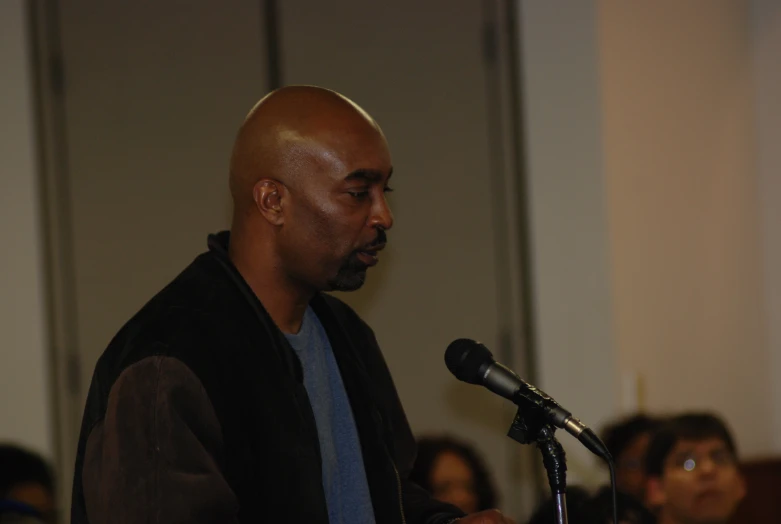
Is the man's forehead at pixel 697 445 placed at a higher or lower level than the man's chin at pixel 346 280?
lower

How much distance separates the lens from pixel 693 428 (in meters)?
3.32

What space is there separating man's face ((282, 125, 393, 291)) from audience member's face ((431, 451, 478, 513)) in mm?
1627

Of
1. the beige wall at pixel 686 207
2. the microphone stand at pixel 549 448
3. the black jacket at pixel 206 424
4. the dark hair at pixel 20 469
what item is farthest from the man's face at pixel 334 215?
the beige wall at pixel 686 207

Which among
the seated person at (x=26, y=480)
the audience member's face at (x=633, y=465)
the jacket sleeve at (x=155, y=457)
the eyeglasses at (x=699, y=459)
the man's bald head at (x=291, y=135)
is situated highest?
the man's bald head at (x=291, y=135)

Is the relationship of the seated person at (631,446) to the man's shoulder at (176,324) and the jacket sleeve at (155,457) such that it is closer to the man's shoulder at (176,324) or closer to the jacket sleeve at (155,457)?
the man's shoulder at (176,324)

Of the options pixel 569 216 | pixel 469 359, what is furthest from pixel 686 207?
pixel 469 359

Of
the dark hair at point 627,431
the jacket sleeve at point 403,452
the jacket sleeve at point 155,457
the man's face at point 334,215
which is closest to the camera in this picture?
the jacket sleeve at point 155,457

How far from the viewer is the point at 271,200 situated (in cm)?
184

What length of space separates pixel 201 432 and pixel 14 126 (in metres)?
2.41

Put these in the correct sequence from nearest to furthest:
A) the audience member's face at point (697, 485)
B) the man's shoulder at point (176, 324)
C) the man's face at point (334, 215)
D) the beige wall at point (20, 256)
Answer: the man's shoulder at point (176, 324), the man's face at point (334, 215), the audience member's face at point (697, 485), the beige wall at point (20, 256)

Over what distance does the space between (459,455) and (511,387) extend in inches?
71.9

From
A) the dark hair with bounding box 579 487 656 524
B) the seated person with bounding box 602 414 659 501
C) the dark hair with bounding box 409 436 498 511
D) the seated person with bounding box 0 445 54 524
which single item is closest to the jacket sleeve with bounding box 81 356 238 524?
the dark hair with bounding box 579 487 656 524

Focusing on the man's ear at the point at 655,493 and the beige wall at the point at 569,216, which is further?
the beige wall at the point at 569,216

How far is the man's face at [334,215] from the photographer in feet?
5.96
